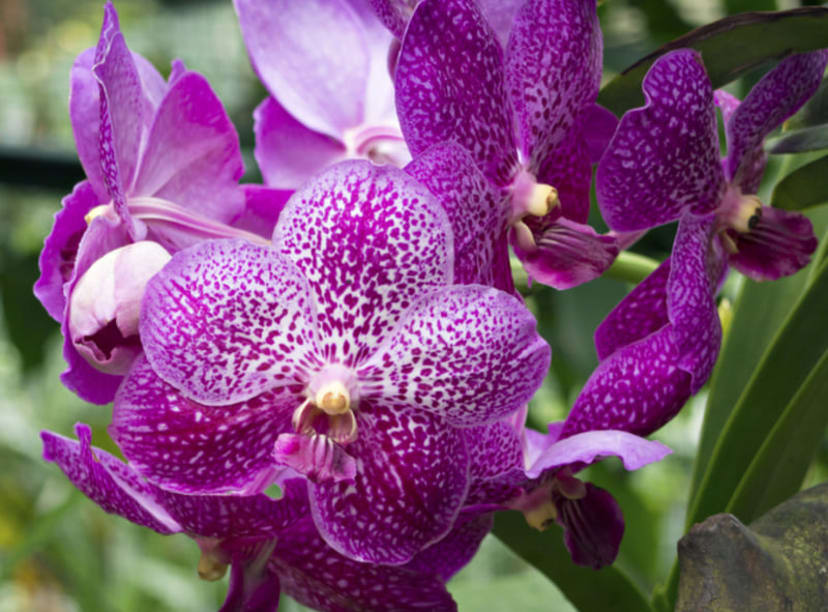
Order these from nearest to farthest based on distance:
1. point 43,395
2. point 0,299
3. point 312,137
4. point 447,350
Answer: point 447,350, point 312,137, point 0,299, point 43,395

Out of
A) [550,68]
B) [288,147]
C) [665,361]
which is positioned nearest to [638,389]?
[665,361]

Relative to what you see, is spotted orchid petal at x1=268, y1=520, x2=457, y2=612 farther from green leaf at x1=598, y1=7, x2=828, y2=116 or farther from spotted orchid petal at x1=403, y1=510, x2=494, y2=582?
green leaf at x1=598, y1=7, x2=828, y2=116

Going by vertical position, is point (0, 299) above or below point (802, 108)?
below

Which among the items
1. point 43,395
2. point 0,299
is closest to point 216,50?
point 0,299

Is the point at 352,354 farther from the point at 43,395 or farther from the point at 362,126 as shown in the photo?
the point at 43,395

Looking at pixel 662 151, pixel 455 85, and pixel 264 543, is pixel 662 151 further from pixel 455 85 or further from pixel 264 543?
pixel 264 543

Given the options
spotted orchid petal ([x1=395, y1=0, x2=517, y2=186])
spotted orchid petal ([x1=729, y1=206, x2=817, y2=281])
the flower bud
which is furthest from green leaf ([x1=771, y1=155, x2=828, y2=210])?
the flower bud
